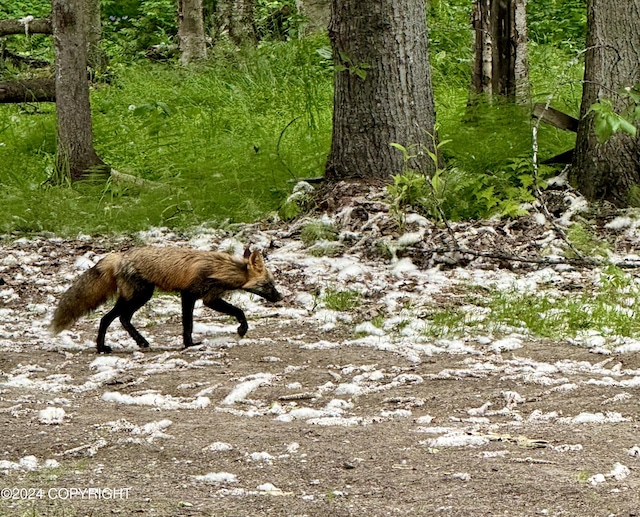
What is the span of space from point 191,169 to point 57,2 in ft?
8.15

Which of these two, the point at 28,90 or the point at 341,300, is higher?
the point at 28,90

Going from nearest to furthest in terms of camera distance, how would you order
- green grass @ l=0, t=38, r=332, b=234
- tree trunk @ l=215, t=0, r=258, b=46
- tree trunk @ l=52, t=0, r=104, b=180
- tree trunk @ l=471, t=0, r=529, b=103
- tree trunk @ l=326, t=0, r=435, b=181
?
tree trunk @ l=326, t=0, r=435, b=181
green grass @ l=0, t=38, r=332, b=234
tree trunk @ l=52, t=0, r=104, b=180
tree trunk @ l=471, t=0, r=529, b=103
tree trunk @ l=215, t=0, r=258, b=46

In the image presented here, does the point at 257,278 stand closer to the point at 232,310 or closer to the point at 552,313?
the point at 232,310

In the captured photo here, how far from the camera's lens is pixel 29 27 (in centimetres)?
1337

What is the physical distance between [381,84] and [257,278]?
11.8 ft

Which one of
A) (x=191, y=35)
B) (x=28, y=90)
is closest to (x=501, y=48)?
(x=28, y=90)

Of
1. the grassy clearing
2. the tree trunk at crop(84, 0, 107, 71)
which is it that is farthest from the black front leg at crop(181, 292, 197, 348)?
the tree trunk at crop(84, 0, 107, 71)

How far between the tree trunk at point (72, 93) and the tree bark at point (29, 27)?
2243 millimetres

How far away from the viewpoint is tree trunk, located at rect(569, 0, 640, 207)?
9414 mm

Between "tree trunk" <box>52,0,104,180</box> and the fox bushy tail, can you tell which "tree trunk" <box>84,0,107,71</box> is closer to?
"tree trunk" <box>52,0,104,180</box>

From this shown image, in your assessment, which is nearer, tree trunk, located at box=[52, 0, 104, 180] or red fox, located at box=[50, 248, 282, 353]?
red fox, located at box=[50, 248, 282, 353]

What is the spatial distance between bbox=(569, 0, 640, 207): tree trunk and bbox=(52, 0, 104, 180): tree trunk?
18.8 ft

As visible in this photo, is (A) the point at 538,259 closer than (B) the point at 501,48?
Yes

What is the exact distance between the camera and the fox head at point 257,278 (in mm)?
7102
